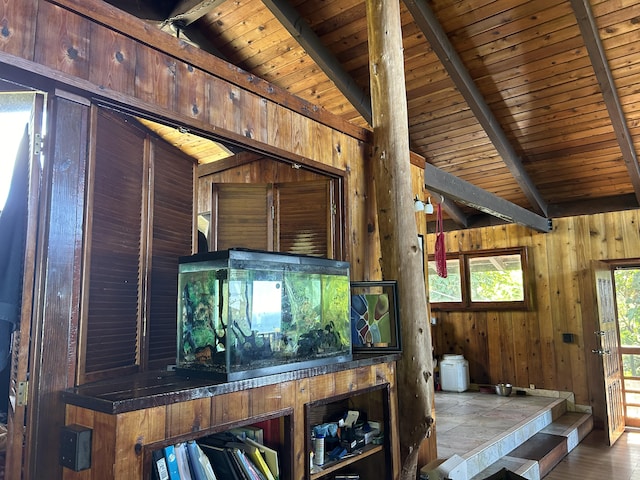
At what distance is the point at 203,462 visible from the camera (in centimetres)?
159

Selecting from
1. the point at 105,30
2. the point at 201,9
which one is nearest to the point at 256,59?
the point at 201,9

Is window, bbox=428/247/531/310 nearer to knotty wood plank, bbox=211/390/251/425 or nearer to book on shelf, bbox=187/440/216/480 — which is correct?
knotty wood plank, bbox=211/390/251/425

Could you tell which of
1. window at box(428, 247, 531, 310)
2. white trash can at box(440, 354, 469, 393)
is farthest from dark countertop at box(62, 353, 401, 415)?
window at box(428, 247, 531, 310)

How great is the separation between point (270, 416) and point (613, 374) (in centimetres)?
509

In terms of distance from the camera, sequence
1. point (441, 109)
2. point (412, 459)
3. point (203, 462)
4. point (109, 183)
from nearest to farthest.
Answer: point (203, 462) < point (109, 183) < point (412, 459) < point (441, 109)

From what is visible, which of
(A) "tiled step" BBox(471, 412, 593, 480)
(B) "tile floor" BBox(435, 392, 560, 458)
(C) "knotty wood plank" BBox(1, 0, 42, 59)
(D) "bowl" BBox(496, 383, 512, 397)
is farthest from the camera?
(D) "bowl" BBox(496, 383, 512, 397)

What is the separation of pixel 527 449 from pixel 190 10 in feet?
15.2

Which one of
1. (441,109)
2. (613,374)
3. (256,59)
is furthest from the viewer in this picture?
(613,374)

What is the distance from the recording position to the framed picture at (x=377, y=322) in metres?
2.46

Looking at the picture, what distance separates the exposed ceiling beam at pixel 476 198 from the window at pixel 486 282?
634 mm

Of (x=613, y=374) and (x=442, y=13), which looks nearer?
(x=442, y=13)

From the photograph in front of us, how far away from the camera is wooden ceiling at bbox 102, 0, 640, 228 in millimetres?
3416

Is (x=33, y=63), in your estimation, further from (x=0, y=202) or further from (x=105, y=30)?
(x=0, y=202)

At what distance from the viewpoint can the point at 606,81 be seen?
141 inches
